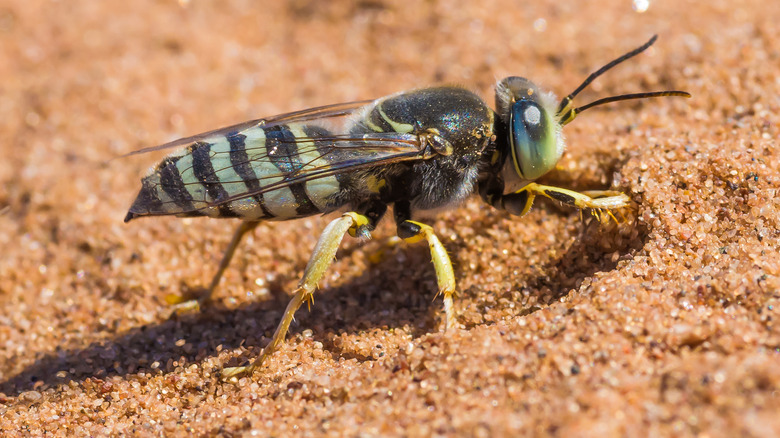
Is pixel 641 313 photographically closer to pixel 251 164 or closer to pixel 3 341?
pixel 251 164

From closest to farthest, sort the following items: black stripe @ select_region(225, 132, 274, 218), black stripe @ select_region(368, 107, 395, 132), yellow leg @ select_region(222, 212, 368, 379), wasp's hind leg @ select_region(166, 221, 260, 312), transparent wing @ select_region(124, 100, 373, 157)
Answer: yellow leg @ select_region(222, 212, 368, 379)
black stripe @ select_region(225, 132, 274, 218)
black stripe @ select_region(368, 107, 395, 132)
transparent wing @ select_region(124, 100, 373, 157)
wasp's hind leg @ select_region(166, 221, 260, 312)

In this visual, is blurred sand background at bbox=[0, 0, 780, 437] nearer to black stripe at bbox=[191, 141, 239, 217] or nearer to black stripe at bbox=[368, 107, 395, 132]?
black stripe at bbox=[191, 141, 239, 217]

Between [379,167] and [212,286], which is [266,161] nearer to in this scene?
[379,167]

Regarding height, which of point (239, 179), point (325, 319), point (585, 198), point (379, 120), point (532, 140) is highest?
point (379, 120)

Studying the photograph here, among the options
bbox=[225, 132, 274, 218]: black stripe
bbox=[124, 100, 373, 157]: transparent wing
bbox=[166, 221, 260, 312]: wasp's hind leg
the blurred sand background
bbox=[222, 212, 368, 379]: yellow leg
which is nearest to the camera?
the blurred sand background

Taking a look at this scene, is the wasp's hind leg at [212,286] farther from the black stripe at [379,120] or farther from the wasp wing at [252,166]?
the black stripe at [379,120]

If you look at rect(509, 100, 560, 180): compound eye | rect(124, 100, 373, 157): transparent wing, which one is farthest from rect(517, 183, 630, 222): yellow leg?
rect(124, 100, 373, 157): transparent wing

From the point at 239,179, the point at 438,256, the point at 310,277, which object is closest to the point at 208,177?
the point at 239,179
